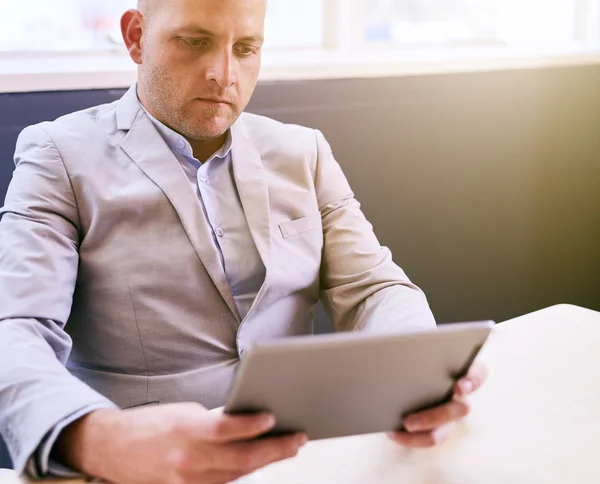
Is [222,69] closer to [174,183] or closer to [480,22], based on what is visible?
[174,183]

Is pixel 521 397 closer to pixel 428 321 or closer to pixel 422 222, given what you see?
pixel 428 321

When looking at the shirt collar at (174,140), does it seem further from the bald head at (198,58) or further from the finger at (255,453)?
the finger at (255,453)

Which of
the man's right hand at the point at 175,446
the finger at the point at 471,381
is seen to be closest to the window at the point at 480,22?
the finger at the point at 471,381

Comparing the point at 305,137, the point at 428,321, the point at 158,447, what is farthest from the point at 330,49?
the point at 158,447

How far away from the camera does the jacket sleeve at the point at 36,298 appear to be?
956 millimetres

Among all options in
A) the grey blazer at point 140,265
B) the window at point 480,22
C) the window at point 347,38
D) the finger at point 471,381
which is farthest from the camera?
the window at point 480,22

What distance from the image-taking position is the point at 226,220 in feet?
4.75

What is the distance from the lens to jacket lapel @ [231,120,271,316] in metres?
1.45

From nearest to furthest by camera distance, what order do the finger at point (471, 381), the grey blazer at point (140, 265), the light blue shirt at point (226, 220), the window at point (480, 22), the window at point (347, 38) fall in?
the finger at point (471, 381)
the grey blazer at point (140, 265)
the light blue shirt at point (226, 220)
the window at point (347, 38)
the window at point (480, 22)

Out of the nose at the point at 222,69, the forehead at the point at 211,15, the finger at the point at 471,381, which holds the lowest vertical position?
the finger at the point at 471,381

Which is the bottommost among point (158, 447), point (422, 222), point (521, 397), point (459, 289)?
point (459, 289)

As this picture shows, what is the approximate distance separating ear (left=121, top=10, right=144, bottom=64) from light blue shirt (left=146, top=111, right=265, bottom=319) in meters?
0.14

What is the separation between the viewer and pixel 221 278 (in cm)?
140

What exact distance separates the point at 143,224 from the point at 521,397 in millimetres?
722
